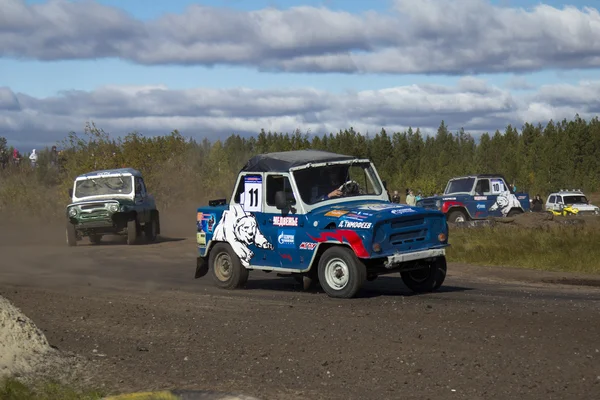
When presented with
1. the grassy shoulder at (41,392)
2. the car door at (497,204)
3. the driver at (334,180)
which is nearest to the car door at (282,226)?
the driver at (334,180)

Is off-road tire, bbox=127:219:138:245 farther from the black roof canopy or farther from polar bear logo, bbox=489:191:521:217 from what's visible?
the black roof canopy

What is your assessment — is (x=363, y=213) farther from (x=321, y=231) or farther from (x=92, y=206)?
(x=92, y=206)

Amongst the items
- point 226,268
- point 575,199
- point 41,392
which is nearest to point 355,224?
point 226,268

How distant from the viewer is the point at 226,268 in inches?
585

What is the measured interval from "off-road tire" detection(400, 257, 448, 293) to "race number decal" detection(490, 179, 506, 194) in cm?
2031

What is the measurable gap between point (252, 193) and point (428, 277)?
3.00 metres

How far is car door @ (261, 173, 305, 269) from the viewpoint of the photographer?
13352mm

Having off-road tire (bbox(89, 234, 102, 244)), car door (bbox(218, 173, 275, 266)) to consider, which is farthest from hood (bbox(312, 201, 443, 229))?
off-road tire (bbox(89, 234, 102, 244))

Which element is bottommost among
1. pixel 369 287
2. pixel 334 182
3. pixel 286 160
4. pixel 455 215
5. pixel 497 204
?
pixel 369 287

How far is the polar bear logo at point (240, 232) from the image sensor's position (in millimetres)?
14008

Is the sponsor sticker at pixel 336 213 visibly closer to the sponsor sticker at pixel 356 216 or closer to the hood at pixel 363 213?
the hood at pixel 363 213

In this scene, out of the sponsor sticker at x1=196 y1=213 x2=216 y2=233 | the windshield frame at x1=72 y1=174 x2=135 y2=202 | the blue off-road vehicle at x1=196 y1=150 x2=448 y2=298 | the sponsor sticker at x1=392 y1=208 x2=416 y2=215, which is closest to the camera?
the blue off-road vehicle at x1=196 y1=150 x2=448 y2=298

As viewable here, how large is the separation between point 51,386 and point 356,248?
18.5 ft

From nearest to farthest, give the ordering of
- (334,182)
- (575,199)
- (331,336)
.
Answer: (331,336) → (334,182) → (575,199)
